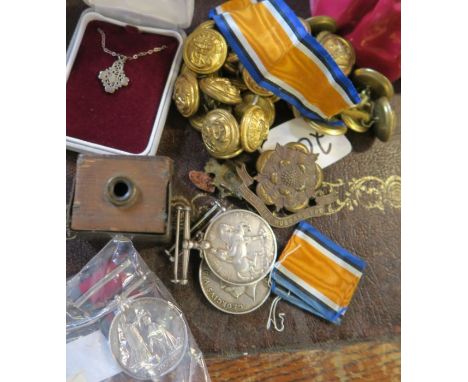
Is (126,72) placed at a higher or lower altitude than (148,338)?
higher


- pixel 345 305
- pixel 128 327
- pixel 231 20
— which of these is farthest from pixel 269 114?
pixel 128 327

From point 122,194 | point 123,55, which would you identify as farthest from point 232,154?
point 123,55

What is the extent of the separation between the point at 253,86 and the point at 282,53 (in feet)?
0.53

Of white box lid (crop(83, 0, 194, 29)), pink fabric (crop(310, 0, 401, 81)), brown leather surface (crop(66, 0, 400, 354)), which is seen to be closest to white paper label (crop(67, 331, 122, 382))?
brown leather surface (crop(66, 0, 400, 354))

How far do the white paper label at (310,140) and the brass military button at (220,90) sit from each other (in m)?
0.22

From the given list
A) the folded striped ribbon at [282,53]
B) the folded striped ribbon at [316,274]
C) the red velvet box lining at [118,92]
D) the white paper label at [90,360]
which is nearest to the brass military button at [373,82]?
the folded striped ribbon at [282,53]

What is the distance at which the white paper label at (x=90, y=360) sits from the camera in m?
1.27

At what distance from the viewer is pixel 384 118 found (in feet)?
5.11

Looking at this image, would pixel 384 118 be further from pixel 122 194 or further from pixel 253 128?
pixel 122 194

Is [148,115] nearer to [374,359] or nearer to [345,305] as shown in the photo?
[345,305]

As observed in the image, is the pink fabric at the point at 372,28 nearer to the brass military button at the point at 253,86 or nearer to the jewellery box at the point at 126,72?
the brass military button at the point at 253,86

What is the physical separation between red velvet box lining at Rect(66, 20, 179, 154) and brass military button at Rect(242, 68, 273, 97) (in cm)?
29

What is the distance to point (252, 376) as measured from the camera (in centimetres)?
143

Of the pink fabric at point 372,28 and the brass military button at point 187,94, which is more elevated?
the pink fabric at point 372,28
